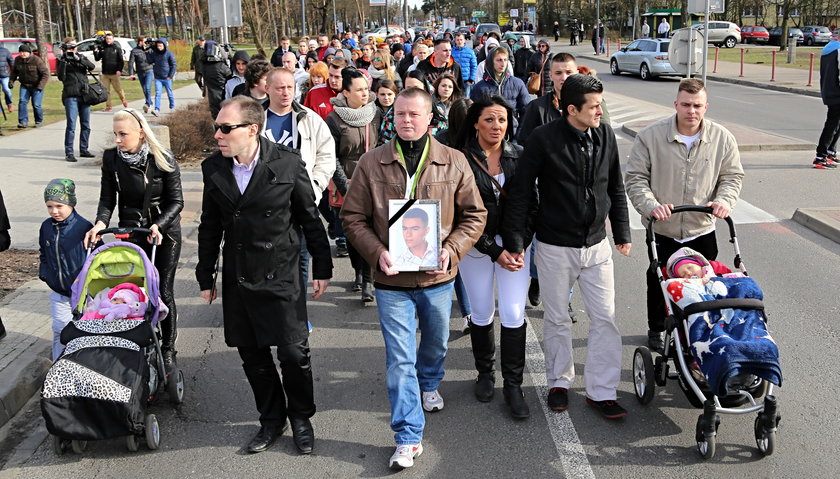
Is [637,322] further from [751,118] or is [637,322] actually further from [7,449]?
[751,118]

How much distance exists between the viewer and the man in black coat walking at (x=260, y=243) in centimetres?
446

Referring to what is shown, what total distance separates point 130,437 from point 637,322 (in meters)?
4.01

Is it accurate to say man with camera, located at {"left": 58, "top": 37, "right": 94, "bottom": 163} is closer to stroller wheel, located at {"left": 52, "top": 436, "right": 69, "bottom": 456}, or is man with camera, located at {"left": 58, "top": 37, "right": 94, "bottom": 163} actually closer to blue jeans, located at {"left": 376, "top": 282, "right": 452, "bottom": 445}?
stroller wheel, located at {"left": 52, "top": 436, "right": 69, "bottom": 456}

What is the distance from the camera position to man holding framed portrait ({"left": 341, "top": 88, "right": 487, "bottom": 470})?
4449mm

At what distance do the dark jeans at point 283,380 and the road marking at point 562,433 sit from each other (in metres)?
1.46

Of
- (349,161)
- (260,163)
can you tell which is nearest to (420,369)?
(260,163)

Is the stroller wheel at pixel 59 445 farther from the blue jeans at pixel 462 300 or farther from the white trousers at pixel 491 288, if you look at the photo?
the blue jeans at pixel 462 300

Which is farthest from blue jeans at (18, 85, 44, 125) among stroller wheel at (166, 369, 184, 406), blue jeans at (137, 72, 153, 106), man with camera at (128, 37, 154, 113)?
stroller wheel at (166, 369, 184, 406)

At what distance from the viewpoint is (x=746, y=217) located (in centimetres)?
1015

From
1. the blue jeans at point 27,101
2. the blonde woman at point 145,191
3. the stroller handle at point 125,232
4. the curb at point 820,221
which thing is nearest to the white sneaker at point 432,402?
the blonde woman at point 145,191

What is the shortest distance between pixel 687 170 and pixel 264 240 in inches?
113

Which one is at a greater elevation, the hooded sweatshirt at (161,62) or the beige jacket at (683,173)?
the hooded sweatshirt at (161,62)

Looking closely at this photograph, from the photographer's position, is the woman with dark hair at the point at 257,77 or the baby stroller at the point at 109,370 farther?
the woman with dark hair at the point at 257,77

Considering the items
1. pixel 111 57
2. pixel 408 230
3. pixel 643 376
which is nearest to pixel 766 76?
pixel 111 57
